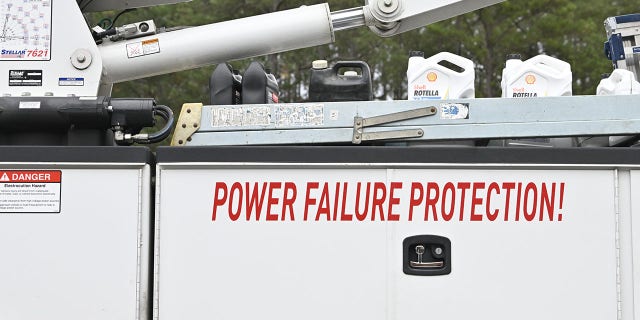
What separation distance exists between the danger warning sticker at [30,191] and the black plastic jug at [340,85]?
3.38 feet

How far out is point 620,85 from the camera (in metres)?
3.53

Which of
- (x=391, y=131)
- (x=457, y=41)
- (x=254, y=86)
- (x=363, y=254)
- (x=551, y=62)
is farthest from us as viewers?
(x=457, y=41)

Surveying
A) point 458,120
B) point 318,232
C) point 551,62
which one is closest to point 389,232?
point 318,232

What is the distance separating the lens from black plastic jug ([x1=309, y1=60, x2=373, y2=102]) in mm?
3449

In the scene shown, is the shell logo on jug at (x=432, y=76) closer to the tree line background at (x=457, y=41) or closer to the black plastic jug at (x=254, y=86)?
the black plastic jug at (x=254, y=86)

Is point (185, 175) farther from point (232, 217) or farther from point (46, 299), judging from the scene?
point (46, 299)

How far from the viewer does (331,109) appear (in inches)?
130

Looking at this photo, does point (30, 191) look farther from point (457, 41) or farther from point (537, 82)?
point (457, 41)

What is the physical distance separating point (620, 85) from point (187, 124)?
1729 millimetres

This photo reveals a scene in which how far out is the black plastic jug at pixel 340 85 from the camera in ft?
11.3

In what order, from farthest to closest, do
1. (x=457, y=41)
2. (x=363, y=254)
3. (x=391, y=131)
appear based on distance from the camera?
(x=457, y=41)
(x=391, y=131)
(x=363, y=254)

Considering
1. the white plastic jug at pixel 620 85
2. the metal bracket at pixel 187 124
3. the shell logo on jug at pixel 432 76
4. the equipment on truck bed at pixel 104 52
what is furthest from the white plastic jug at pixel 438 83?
the metal bracket at pixel 187 124

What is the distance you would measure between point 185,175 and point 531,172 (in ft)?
4.08

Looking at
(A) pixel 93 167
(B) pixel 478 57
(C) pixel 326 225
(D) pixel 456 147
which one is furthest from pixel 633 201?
(B) pixel 478 57
